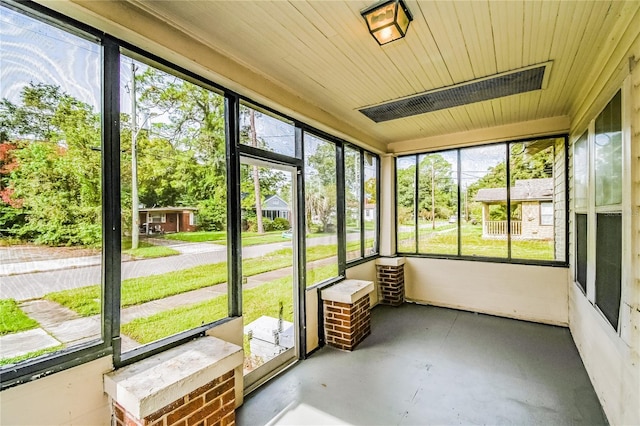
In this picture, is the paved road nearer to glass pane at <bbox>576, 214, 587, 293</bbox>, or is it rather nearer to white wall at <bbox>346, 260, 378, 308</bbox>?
white wall at <bbox>346, 260, 378, 308</bbox>

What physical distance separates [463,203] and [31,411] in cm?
514

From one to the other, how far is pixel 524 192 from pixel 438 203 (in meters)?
1.21

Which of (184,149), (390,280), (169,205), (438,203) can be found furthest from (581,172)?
(169,205)

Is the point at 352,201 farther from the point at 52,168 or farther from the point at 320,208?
the point at 52,168

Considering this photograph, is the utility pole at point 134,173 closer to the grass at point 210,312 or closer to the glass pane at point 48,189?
the glass pane at point 48,189

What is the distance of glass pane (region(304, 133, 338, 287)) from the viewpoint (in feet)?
11.5

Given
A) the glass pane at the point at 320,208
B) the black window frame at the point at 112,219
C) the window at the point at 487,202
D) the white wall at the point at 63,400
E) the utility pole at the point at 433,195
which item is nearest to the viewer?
the white wall at the point at 63,400

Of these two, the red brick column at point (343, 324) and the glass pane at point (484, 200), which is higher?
the glass pane at point (484, 200)

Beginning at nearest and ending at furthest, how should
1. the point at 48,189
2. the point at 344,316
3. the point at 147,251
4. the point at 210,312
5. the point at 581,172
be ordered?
the point at 48,189 → the point at 147,251 → the point at 210,312 → the point at 581,172 → the point at 344,316

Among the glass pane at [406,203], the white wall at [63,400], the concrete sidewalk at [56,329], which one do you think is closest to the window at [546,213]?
the glass pane at [406,203]

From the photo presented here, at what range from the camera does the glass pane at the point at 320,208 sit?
3514 mm

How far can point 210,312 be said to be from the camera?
233 cm

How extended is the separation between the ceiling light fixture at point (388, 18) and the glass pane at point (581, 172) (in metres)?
2.37

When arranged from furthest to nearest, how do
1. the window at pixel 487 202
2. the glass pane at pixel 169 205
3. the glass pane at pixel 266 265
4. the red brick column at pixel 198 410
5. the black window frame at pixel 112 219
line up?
the window at pixel 487 202 < the glass pane at pixel 266 265 < the glass pane at pixel 169 205 < the red brick column at pixel 198 410 < the black window frame at pixel 112 219
